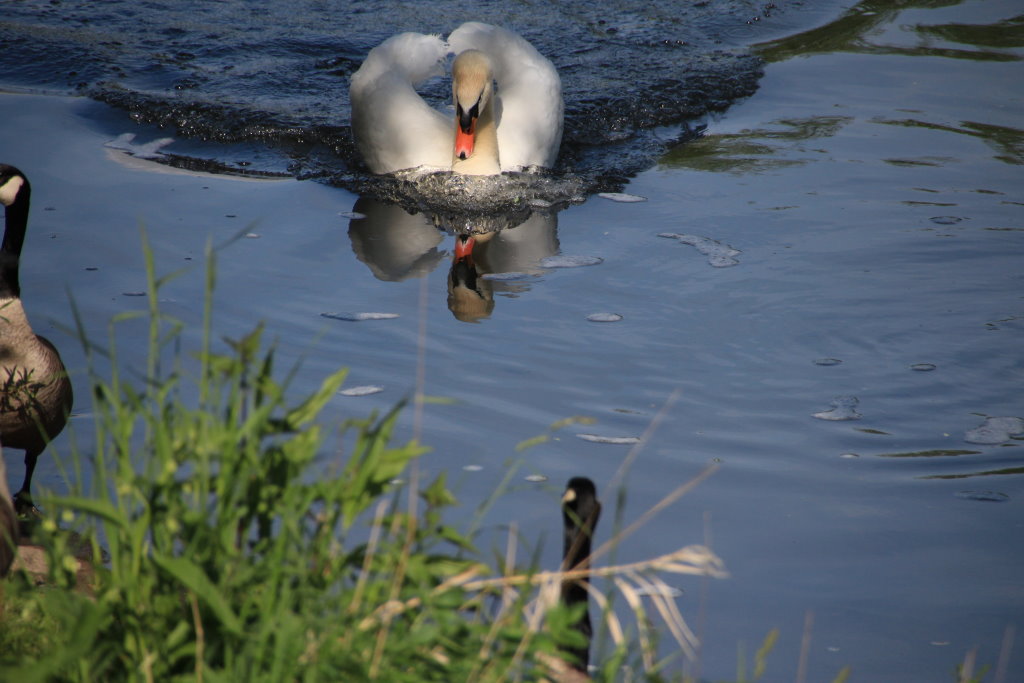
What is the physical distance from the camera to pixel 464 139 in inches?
287

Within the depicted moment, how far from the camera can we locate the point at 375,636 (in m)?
2.20

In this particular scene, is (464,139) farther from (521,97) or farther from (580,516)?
(580,516)

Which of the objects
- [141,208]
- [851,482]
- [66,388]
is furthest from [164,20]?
[851,482]

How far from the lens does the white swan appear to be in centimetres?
730

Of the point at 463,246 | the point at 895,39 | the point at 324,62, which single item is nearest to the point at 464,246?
the point at 463,246

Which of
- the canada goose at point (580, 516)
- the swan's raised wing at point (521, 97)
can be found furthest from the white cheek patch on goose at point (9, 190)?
the swan's raised wing at point (521, 97)

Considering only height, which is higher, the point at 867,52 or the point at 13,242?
the point at 867,52

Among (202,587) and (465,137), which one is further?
(465,137)

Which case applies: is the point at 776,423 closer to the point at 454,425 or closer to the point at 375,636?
the point at 454,425

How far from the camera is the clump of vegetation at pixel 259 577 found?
2.13 m

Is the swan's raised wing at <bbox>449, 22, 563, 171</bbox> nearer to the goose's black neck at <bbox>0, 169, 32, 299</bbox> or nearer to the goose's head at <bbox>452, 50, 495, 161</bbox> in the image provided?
the goose's head at <bbox>452, 50, 495, 161</bbox>

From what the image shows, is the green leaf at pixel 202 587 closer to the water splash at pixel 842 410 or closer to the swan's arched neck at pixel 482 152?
the water splash at pixel 842 410

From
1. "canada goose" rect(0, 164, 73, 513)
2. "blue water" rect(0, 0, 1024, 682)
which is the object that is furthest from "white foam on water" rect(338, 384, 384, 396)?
"canada goose" rect(0, 164, 73, 513)

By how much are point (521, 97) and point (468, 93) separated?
71 cm
